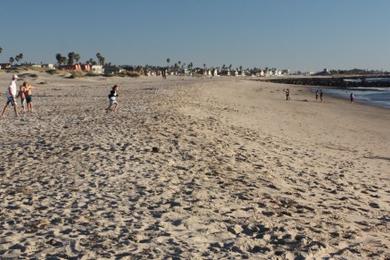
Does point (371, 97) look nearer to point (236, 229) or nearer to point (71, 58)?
point (236, 229)

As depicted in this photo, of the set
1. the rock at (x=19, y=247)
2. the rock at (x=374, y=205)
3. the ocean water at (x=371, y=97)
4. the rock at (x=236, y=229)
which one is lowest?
the ocean water at (x=371, y=97)

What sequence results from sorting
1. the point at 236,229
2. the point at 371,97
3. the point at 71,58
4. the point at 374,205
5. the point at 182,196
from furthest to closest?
the point at 71,58
the point at 371,97
the point at 374,205
the point at 182,196
the point at 236,229

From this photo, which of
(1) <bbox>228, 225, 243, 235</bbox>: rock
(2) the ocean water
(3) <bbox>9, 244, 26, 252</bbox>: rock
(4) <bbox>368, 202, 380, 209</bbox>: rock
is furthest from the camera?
(2) the ocean water

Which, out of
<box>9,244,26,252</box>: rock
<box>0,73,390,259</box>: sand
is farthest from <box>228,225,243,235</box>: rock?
<box>9,244,26,252</box>: rock

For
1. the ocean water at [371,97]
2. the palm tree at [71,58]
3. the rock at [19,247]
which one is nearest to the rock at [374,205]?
the rock at [19,247]

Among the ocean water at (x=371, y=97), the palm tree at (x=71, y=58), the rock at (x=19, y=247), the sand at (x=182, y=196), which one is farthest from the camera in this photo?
the palm tree at (x=71, y=58)

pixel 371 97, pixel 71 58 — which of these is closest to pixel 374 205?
pixel 371 97

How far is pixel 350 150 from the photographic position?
17.8m

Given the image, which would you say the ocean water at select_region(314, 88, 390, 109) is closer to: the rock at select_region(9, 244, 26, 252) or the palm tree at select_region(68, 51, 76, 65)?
the rock at select_region(9, 244, 26, 252)

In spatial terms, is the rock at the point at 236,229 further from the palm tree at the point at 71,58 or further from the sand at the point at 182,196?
the palm tree at the point at 71,58

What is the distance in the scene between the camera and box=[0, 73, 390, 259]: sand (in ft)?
22.1

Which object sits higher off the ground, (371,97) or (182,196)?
(182,196)

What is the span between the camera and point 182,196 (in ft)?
29.3

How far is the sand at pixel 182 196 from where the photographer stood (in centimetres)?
672
